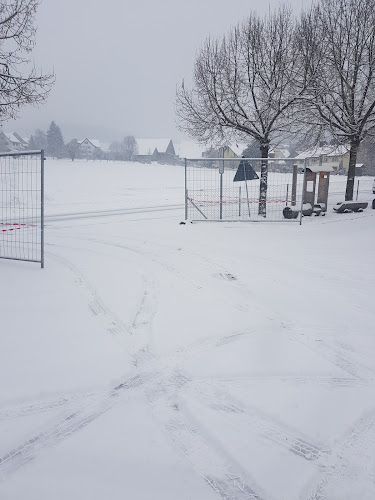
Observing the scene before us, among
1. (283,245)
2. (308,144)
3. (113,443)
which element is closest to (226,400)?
(113,443)

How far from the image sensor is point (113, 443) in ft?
8.54

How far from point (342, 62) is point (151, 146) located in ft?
315

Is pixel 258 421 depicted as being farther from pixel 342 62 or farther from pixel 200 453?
pixel 342 62

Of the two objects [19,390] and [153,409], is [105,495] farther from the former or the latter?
[19,390]

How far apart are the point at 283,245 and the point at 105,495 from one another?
334 inches

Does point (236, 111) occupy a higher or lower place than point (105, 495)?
higher

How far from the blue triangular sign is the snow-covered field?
7.39 meters

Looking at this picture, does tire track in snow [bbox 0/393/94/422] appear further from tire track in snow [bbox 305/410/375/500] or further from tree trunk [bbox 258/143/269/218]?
tree trunk [bbox 258/143/269/218]

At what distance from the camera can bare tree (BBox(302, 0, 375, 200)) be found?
15406 mm

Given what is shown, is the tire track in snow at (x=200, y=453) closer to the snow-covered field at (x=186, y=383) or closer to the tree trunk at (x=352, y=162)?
the snow-covered field at (x=186, y=383)

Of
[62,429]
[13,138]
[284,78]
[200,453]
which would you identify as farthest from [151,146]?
[200,453]

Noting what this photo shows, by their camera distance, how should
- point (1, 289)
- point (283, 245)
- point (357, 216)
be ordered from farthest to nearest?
1. point (357, 216)
2. point (283, 245)
3. point (1, 289)

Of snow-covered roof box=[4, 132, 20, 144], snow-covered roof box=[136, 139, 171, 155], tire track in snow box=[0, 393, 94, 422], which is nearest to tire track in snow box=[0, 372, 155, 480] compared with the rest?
tire track in snow box=[0, 393, 94, 422]

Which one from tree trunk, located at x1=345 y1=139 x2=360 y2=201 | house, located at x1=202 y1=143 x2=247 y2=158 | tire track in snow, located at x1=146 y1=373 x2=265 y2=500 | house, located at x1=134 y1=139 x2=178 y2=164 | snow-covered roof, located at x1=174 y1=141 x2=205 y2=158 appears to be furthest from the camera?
house, located at x1=134 y1=139 x2=178 y2=164
